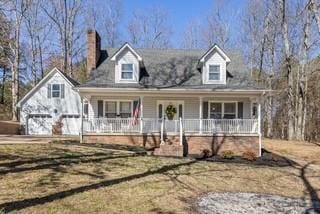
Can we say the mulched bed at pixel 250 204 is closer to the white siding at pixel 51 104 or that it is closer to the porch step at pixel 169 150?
the porch step at pixel 169 150

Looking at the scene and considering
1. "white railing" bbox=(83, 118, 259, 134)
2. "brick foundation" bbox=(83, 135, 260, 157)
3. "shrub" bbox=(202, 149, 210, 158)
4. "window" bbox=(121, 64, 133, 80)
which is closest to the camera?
"shrub" bbox=(202, 149, 210, 158)

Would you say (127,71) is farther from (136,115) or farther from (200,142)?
(200,142)

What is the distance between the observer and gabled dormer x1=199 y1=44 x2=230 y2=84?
22.8m

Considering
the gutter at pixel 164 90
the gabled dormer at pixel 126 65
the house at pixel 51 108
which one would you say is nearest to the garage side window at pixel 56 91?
the house at pixel 51 108

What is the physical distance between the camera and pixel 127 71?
75.5 feet

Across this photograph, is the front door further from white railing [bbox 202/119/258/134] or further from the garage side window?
the garage side window

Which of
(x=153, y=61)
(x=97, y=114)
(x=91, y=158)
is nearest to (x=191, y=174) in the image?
(x=91, y=158)

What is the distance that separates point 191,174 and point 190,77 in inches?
442

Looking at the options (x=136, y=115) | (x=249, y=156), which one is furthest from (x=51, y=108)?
(x=249, y=156)

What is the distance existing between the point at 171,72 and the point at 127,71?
287 cm

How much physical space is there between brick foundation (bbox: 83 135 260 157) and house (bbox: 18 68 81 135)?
12.9 metres

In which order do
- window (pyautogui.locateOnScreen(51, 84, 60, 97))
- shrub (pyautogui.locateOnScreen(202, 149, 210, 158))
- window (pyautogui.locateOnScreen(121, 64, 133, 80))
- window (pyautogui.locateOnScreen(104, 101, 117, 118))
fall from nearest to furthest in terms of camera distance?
shrub (pyautogui.locateOnScreen(202, 149, 210, 158)) < window (pyautogui.locateOnScreen(121, 64, 133, 80)) < window (pyautogui.locateOnScreen(104, 101, 117, 118)) < window (pyautogui.locateOnScreen(51, 84, 60, 97))

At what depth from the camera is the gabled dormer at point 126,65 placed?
22922 millimetres

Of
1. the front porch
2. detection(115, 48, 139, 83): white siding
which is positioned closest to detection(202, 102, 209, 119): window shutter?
the front porch
